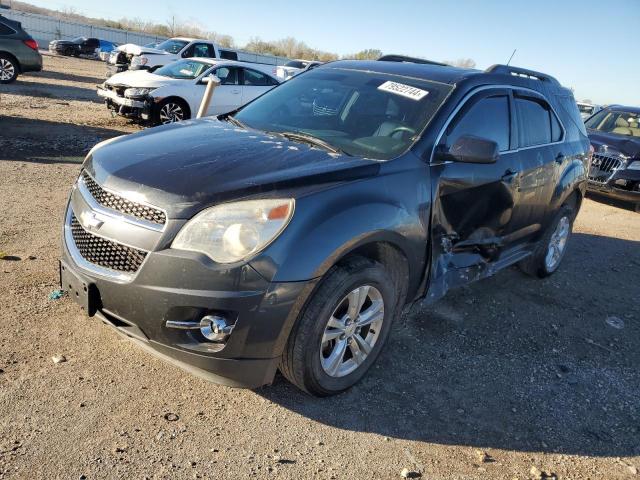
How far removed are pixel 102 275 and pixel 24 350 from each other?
3.06ft

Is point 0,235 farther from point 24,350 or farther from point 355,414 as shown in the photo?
point 355,414

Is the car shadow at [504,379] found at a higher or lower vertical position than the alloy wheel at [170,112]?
higher

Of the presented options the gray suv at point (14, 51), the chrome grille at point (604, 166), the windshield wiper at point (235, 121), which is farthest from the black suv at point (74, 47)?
the windshield wiper at point (235, 121)

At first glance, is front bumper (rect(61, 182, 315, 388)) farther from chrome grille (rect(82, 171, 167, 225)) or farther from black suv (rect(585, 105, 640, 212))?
black suv (rect(585, 105, 640, 212))

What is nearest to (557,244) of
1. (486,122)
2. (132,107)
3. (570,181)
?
(570,181)

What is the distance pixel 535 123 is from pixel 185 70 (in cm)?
929

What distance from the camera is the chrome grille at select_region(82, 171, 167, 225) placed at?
247cm

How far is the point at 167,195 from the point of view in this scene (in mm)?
2480

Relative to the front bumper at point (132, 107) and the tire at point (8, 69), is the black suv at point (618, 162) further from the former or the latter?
the tire at point (8, 69)

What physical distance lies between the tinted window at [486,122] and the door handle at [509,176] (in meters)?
0.18

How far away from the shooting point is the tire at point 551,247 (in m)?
5.14

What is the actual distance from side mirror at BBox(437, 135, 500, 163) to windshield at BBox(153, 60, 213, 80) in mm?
9536

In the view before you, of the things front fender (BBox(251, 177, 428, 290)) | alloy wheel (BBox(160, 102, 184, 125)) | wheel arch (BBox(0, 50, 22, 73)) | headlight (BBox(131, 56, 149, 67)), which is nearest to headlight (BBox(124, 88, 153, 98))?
alloy wheel (BBox(160, 102, 184, 125))

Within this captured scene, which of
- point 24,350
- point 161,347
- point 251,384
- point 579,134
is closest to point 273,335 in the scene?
point 251,384
